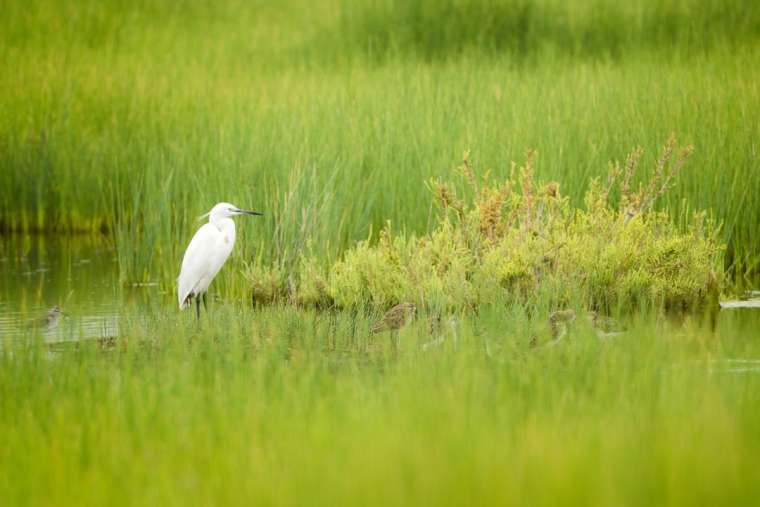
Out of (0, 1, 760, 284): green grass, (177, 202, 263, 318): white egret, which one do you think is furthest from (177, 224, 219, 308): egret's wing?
(0, 1, 760, 284): green grass

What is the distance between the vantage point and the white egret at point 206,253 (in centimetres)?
961

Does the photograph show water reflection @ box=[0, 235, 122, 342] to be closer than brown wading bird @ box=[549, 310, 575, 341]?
No

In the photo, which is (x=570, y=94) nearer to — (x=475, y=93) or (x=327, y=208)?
(x=475, y=93)

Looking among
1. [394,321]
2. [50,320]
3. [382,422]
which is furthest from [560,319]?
[50,320]

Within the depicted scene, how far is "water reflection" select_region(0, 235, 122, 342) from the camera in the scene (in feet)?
29.7

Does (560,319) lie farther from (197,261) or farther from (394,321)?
(197,261)

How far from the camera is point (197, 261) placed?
959 centimetres

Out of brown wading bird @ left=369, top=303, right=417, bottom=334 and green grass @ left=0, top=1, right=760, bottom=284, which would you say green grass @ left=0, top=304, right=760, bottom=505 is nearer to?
brown wading bird @ left=369, top=303, right=417, bottom=334

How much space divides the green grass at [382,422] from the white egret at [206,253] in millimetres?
1630

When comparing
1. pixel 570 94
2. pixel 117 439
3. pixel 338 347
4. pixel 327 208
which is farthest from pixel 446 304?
pixel 570 94

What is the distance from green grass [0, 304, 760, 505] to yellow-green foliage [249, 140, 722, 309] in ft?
4.94

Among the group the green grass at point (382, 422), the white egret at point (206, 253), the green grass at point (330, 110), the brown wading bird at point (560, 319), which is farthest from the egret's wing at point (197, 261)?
the brown wading bird at point (560, 319)

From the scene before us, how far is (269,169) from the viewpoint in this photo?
12406 millimetres

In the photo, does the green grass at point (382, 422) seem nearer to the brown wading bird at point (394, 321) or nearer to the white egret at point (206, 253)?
the brown wading bird at point (394, 321)
